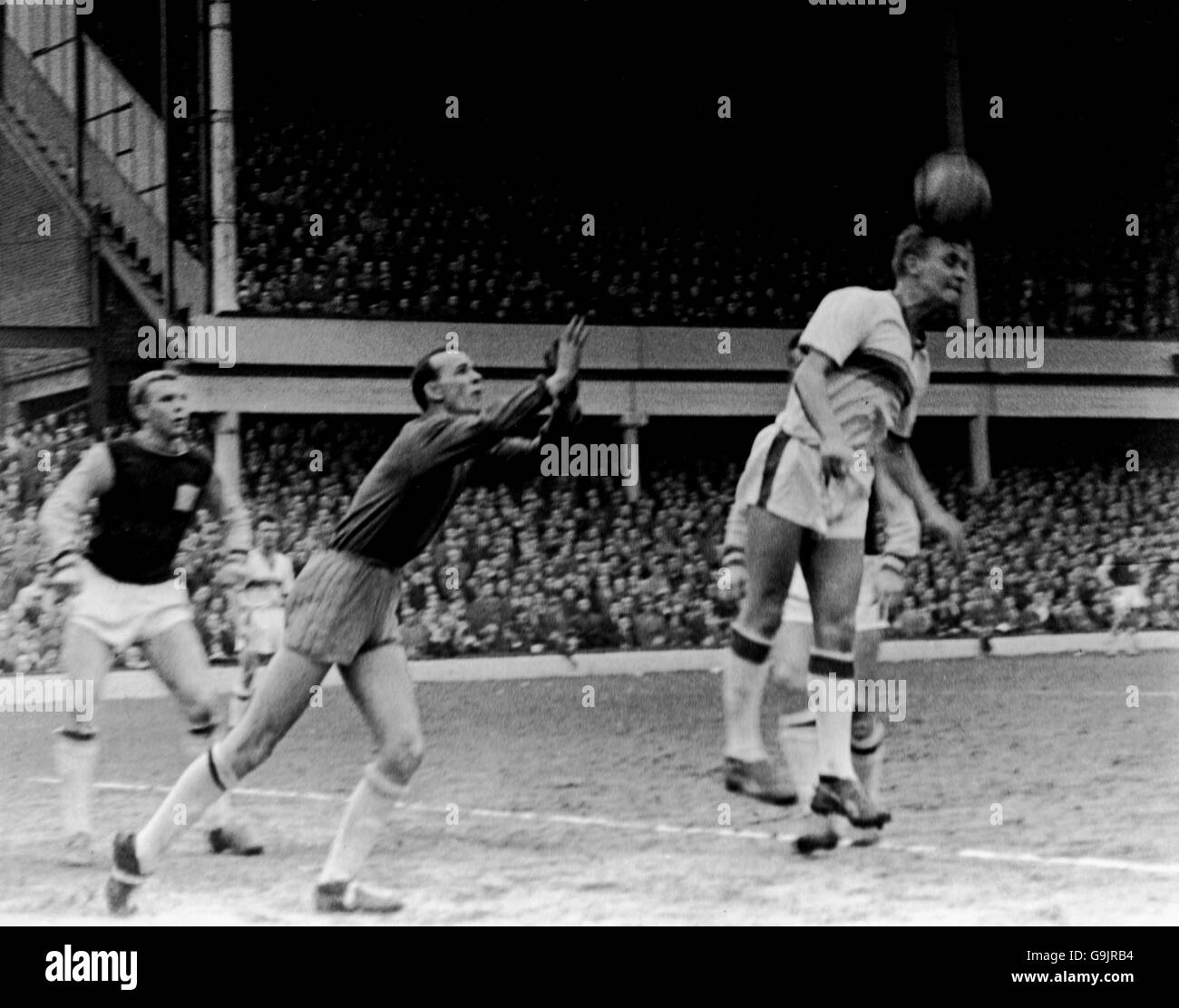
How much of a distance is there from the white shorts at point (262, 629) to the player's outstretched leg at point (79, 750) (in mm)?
3459

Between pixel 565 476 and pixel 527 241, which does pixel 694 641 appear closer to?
pixel 565 476

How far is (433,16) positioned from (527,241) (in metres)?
2.34

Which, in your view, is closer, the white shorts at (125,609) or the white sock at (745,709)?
the white sock at (745,709)

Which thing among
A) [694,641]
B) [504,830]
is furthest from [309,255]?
[504,830]

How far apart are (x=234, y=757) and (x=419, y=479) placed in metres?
0.98

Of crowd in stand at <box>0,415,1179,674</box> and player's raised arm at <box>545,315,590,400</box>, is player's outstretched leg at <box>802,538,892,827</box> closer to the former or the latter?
player's raised arm at <box>545,315,590,400</box>

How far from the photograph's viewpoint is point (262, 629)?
37.0 ft

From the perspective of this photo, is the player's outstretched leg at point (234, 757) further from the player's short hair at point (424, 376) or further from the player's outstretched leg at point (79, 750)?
the player's outstretched leg at point (79, 750)

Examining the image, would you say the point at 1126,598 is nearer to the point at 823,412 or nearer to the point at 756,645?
the point at 756,645

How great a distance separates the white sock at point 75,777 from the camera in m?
6.98

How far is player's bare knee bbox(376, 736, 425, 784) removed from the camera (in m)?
5.43

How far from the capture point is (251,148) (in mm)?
17703

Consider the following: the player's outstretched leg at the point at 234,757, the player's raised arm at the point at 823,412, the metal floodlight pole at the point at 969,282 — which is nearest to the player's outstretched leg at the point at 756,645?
the player's raised arm at the point at 823,412
